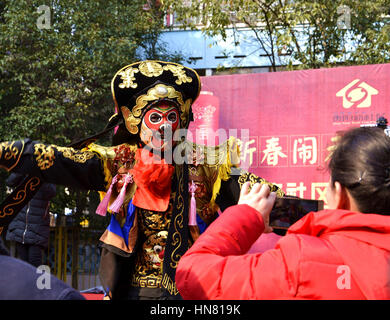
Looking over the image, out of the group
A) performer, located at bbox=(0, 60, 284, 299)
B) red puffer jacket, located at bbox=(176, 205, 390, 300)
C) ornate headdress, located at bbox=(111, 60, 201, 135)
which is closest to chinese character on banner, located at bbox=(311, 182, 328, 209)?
performer, located at bbox=(0, 60, 284, 299)

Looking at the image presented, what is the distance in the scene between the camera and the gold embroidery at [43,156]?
9.66ft

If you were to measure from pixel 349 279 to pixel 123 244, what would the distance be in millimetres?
2022

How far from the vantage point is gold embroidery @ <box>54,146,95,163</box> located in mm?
3025

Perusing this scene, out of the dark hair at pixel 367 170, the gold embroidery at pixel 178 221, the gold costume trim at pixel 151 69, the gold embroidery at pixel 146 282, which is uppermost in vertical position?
the gold costume trim at pixel 151 69

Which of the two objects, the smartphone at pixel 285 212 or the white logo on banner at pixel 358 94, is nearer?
the smartphone at pixel 285 212

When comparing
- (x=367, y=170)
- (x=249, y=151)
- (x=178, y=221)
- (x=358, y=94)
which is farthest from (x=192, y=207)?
(x=358, y=94)

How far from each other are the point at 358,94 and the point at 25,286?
14.5ft

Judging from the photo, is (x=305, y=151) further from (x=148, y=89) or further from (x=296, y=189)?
(x=148, y=89)

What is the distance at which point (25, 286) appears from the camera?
838 mm

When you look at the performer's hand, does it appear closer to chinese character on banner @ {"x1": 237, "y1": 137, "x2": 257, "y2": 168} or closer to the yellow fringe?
the yellow fringe

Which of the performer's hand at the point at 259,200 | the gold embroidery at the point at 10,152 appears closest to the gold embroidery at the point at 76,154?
the gold embroidery at the point at 10,152

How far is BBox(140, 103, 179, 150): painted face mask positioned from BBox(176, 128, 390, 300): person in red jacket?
1825mm

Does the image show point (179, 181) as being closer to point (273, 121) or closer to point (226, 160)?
point (226, 160)

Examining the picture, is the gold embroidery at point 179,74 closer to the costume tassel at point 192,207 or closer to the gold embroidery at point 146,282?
the costume tassel at point 192,207
